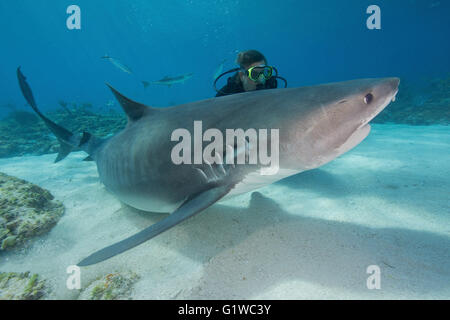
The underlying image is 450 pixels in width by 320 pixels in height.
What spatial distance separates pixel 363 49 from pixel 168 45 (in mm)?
102124

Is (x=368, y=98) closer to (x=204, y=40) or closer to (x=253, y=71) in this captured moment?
(x=253, y=71)

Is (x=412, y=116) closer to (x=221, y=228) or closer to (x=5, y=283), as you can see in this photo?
(x=221, y=228)

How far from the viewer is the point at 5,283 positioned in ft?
6.13

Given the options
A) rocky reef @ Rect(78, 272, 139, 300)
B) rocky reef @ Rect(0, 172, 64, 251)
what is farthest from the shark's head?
rocky reef @ Rect(0, 172, 64, 251)

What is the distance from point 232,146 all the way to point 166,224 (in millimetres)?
820

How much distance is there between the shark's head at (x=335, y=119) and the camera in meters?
1.45

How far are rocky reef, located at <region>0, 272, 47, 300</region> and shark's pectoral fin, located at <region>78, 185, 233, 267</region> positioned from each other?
761mm

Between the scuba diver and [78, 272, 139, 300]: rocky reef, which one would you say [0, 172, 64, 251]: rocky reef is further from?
the scuba diver

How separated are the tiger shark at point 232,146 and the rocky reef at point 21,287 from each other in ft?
2.57

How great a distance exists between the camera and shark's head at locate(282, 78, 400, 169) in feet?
4.76

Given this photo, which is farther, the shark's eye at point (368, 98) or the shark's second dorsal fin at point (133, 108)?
the shark's second dorsal fin at point (133, 108)

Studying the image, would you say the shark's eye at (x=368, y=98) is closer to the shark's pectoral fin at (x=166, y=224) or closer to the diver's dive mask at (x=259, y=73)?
the shark's pectoral fin at (x=166, y=224)

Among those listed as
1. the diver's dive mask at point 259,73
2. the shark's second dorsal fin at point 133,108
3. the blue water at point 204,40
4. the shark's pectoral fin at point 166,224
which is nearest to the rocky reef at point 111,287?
the shark's pectoral fin at point 166,224

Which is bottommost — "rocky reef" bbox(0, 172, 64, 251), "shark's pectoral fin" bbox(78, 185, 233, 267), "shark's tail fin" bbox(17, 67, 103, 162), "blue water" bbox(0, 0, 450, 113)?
"rocky reef" bbox(0, 172, 64, 251)
